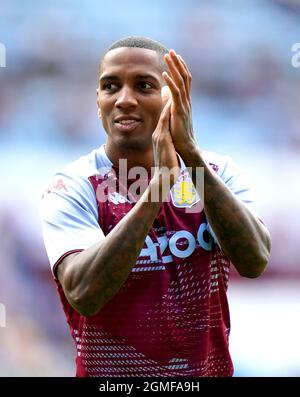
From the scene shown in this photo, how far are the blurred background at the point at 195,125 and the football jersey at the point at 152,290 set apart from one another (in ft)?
5.96

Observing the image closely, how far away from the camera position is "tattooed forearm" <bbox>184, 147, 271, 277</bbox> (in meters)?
2.16

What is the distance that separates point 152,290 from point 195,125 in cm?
241

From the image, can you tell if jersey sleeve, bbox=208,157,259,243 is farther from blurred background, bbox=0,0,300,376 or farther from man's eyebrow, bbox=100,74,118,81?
blurred background, bbox=0,0,300,376

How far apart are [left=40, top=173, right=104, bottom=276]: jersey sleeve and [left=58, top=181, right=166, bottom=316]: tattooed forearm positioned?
0.34 ft

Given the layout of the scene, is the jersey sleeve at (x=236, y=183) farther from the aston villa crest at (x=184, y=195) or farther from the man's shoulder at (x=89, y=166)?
the man's shoulder at (x=89, y=166)

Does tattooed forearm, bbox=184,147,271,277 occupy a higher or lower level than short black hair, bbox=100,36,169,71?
lower

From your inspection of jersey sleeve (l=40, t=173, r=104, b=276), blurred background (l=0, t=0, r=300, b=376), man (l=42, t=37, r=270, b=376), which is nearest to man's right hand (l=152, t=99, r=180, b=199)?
man (l=42, t=37, r=270, b=376)

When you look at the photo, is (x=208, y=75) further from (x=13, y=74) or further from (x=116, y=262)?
(x=116, y=262)

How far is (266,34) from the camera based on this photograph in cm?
488

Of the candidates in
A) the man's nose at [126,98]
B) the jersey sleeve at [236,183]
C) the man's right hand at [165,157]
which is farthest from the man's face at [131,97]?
the jersey sleeve at [236,183]

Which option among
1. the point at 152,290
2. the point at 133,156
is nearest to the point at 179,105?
the point at 133,156

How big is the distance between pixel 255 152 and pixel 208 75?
0.60 meters

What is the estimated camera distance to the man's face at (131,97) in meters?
2.33

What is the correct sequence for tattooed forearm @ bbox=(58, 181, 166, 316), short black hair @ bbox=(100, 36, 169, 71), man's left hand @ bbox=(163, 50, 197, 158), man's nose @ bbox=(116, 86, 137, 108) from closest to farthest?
tattooed forearm @ bbox=(58, 181, 166, 316) < man's left hand @ bbox=(163, 50, 197, 158) < man's nose @ bbox=(116, 86, 137, 108) < short black hair @ bbox=(100, 36, 169, 71)
